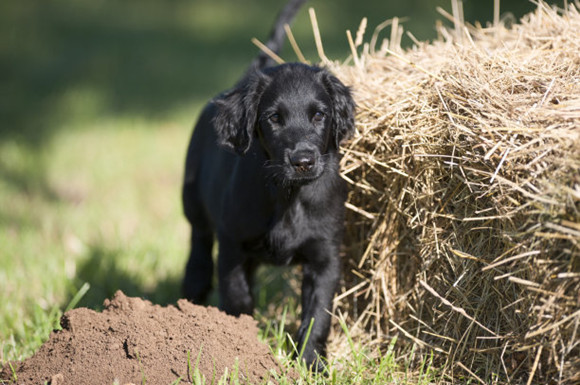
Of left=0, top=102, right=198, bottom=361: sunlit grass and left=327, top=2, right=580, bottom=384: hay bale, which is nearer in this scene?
left=327, top=2, right=580, bottom=384: hay bale

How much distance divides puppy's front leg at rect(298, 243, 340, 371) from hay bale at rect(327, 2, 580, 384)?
24 cm

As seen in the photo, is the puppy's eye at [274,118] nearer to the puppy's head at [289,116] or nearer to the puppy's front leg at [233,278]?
the puppy's head at [289,116]

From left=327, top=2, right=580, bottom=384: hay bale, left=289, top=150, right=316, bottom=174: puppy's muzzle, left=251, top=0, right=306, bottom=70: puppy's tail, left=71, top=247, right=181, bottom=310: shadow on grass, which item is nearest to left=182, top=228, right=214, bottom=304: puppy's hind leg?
left=71, top=247, right=181, bottom=310: shadow on grass

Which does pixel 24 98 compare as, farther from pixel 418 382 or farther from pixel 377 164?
pixel 418 382

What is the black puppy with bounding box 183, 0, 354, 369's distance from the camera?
291 cm

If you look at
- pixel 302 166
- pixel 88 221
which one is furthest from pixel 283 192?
pixel 88 221

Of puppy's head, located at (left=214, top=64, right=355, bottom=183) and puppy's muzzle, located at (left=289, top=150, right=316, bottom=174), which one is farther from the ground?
puppy's head, located at (left=214, top=64, right=355, bottom=183)

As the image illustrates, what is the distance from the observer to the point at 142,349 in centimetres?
254

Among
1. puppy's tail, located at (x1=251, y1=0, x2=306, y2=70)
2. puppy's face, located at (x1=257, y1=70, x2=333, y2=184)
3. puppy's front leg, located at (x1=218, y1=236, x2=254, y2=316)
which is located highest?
puppy's tail, located at (x1=251, y1=0, x2=306, y2=70)

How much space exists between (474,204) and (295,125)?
84 centimetres

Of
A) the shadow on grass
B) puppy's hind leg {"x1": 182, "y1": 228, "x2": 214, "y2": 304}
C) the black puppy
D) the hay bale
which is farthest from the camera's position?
the shadow on grass

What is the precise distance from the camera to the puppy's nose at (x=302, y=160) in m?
2.67

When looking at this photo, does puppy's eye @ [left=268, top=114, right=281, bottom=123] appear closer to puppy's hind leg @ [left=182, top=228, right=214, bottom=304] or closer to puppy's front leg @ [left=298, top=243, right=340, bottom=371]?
puppy's front leg @ [left=298, top=243, right=340, bottom=371]

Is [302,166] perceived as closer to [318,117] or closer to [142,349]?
[318,117]
